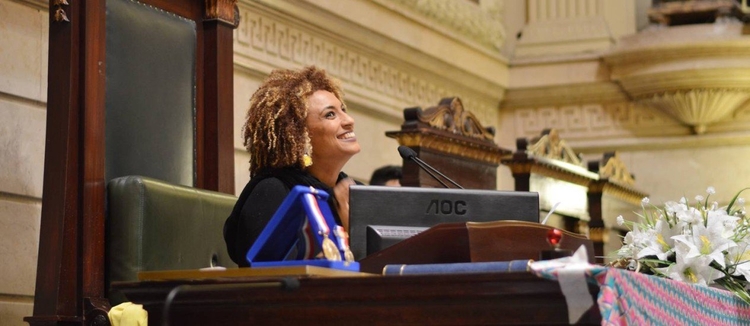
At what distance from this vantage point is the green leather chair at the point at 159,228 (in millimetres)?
3209

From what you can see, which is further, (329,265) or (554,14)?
(554,14)

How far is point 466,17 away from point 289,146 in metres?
4.94

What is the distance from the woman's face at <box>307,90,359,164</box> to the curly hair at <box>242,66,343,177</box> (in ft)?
0.10

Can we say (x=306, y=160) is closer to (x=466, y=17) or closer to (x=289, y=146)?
(x=289, y=146)

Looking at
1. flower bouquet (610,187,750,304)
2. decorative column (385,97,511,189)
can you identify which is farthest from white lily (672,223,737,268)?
decorative column (385,97,511,189)

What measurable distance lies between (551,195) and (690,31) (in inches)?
96.5

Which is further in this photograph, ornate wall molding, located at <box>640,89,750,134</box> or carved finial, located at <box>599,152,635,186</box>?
ornate wall molding, located at <box>640,89,750,134</box>

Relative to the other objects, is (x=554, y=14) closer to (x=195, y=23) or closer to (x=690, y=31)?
(x=690, y=31)

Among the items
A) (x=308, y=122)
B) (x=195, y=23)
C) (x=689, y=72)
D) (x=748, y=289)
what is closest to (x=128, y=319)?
(x=308, y=122)

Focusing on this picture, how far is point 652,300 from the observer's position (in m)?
2.37

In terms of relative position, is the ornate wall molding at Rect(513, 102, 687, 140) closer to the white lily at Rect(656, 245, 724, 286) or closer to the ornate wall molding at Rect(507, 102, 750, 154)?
the ornate wall molding at Rect(507, 102, 750, 154)

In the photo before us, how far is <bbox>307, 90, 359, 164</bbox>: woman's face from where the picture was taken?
135 inches

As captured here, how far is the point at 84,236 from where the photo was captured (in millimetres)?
3152

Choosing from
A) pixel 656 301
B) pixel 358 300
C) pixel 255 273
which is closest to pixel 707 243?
pixel 656 301
